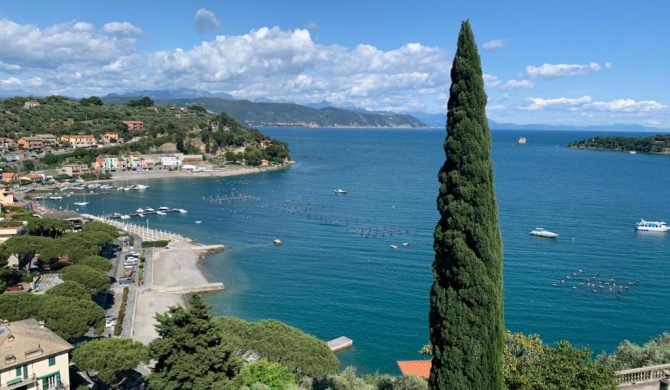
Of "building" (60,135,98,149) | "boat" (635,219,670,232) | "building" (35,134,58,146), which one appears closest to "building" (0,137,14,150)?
"building" (35,134,58,146)

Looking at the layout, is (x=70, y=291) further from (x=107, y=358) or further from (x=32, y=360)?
(x=32, y=360)

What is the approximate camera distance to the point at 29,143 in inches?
4518

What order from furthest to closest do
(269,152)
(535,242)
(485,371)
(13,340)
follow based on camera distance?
(269,152) → (535,242) → (13,340) → (485,371)

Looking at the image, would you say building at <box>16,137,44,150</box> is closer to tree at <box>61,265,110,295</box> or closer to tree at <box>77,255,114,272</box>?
tree at <box>77,255,114,272</box>

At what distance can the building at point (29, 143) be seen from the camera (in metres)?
114

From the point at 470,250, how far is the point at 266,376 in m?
10.3

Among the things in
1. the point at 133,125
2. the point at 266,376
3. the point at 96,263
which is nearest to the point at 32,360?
the point at 266,376

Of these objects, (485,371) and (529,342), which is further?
(529,342)

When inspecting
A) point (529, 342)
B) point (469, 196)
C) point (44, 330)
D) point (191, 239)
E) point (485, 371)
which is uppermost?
point (469, 196)

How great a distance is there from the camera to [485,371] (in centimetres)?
1149

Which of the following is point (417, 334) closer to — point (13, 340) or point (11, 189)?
point (13, 340)

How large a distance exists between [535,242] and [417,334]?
29.4 metres

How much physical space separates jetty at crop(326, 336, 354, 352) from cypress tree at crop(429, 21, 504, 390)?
20880 millimetres

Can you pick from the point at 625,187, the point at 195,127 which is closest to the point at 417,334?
the point at 625,187
